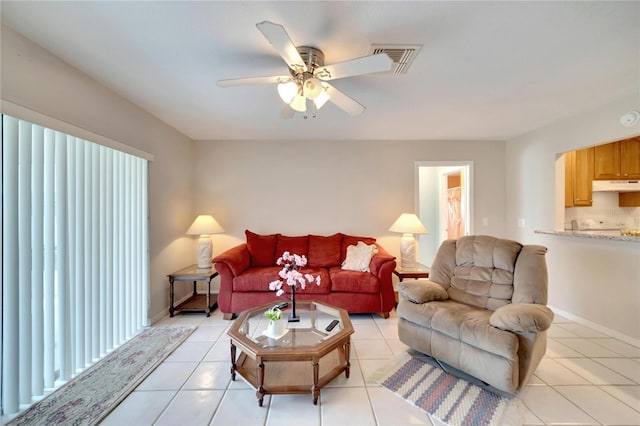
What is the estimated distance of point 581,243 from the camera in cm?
286

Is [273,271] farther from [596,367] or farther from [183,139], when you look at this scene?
[596,367]

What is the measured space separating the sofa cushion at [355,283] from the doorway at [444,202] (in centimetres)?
159

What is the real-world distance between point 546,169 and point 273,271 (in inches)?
147

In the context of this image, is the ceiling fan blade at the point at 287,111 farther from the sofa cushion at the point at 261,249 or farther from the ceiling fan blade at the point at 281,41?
the sofa cushion at the point at 261,249

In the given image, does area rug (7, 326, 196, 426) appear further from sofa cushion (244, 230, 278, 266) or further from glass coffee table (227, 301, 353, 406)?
sofa cushion (244, 230, 278, 266)

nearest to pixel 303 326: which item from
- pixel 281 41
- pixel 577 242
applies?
pixel 281 41

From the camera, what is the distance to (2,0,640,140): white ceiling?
139 centimetres

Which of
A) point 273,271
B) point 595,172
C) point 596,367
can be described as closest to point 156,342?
point 273,271

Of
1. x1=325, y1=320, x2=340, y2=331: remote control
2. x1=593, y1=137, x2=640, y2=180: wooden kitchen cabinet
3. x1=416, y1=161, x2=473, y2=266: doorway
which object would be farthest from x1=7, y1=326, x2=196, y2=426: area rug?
x1=593, y1=137, x2=640, y2=180: wooden kitchen cabinet

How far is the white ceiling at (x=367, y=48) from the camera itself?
1.39m

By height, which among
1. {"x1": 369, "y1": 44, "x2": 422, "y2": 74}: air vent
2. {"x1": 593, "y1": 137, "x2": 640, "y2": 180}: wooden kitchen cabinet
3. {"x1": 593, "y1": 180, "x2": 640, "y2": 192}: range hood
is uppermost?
{"x1": 369, "y1": 44, "x2": 422, "y2": 74}: air vent

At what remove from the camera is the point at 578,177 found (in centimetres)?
331

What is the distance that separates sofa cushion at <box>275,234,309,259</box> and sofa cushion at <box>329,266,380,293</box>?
29.7 inches

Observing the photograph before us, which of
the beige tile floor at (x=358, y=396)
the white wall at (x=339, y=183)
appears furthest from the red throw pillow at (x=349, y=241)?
the beige tile floor at (x=358, y=396)
